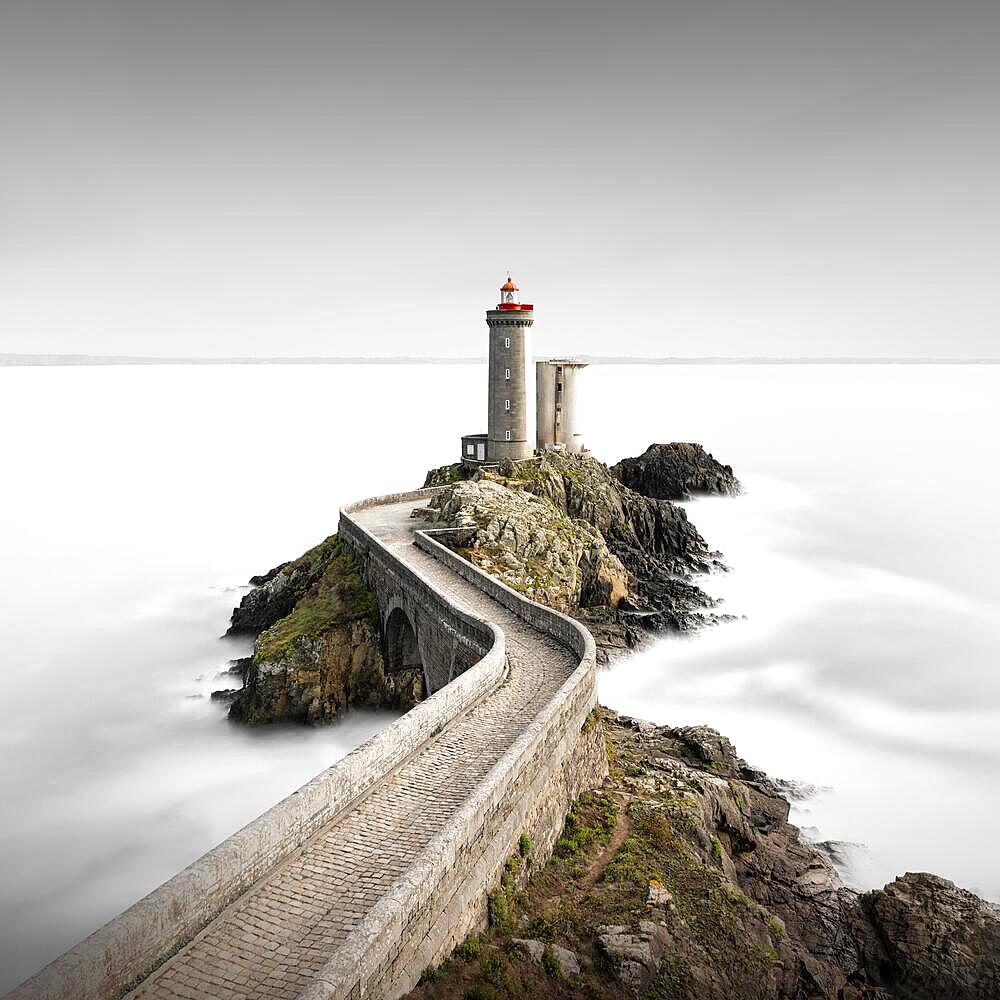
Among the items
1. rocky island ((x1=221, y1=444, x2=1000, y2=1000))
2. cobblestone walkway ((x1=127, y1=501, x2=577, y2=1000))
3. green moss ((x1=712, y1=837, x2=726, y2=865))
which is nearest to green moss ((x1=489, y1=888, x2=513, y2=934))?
rocky island ((x1=221, y1=444, x2=1000, y2=1000))

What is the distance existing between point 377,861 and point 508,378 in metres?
35.2

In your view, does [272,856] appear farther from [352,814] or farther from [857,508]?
[857,508]

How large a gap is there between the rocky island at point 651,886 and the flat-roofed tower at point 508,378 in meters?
12.3

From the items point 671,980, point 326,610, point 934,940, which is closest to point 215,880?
point 671,980

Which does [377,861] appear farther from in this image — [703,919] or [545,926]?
[703,919]

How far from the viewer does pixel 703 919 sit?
40.0 ft

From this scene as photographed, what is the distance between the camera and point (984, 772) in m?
27.7

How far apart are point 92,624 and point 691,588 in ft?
129

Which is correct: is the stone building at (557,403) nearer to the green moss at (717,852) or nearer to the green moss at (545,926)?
the green moss at (717,852)

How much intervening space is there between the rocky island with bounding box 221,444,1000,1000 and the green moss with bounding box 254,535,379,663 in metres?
0.09

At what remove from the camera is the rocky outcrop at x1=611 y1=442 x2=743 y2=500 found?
2552 inches

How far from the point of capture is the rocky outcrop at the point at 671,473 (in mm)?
64812

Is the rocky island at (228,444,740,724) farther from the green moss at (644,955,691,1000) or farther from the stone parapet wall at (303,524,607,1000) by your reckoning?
the green moss at (644,955,691,1000)

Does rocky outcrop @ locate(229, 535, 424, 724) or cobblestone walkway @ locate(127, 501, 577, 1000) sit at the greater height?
cobblestone walkway @ locate(127, 501, 577, 1000)
